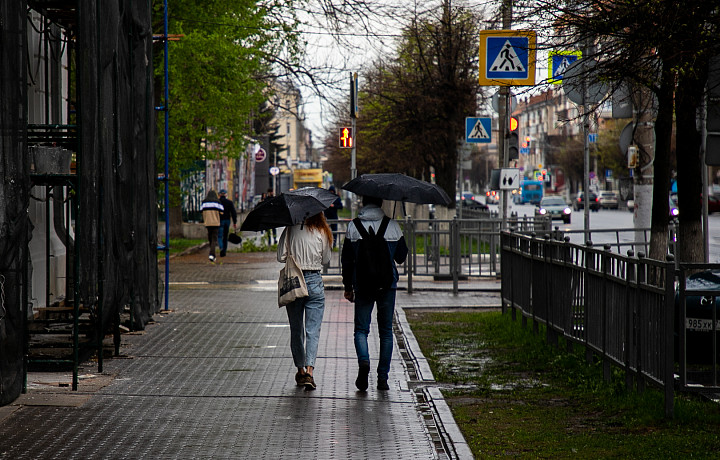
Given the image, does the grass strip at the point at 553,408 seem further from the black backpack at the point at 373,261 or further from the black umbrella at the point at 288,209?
the black umbrella at the point at 288,209

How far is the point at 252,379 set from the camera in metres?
9.23

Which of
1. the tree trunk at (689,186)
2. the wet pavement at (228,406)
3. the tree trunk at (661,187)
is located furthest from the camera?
the tree trunk at (661,187)

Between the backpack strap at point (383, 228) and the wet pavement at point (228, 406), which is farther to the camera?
the backpack strap at point (383, 228)

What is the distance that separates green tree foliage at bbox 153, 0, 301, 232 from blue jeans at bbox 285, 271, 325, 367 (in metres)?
14.3

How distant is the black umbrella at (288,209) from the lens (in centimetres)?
876

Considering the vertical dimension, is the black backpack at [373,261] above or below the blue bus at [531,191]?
below

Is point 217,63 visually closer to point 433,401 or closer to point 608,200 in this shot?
point 433,401

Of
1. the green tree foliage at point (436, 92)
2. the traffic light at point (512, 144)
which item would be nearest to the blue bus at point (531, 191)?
the green tree foliage at point (436, 92)

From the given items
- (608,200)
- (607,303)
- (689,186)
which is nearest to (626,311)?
(607,303)

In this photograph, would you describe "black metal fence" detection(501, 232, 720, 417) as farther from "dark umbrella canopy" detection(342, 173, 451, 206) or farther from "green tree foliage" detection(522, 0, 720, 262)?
"green tree foliage" detection(522, 0, 720, 262)

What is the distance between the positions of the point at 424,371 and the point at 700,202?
4.16 metres

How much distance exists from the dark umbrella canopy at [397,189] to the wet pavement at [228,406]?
1630 mm

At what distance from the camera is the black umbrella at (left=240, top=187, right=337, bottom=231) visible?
28.7 feet

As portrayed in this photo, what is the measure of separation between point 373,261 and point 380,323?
2.05 feet
